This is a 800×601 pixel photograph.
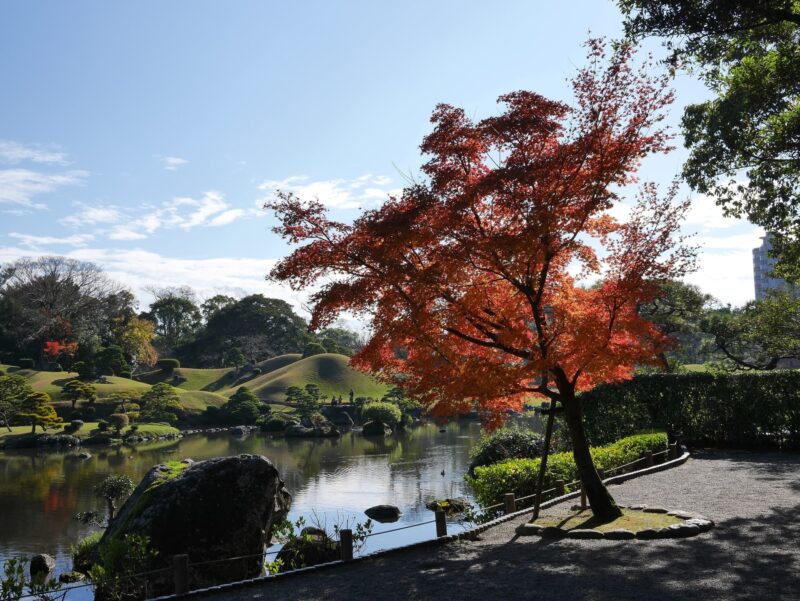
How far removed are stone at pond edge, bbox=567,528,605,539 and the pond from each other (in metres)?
5.03

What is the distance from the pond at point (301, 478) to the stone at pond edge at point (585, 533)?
5.03 meters

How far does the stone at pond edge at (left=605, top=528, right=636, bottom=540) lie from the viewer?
10.1m

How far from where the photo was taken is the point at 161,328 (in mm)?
98688

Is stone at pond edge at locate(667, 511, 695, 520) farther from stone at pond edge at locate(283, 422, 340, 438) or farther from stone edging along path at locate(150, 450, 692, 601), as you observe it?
stone at pond edge at locate(283, 422, 340, 438)

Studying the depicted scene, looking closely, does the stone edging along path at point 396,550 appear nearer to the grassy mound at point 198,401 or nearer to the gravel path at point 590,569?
the gravel path at point 590,569

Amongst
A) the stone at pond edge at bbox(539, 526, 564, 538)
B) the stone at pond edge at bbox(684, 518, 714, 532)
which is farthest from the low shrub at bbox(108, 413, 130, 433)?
the stone at pond edge at bbox(684, 518, 714, 532)

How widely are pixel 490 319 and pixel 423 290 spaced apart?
1.60 meters

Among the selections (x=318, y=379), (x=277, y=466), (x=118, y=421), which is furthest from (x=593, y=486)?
(x=318, y=379)

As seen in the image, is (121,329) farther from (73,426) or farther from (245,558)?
(245,558)

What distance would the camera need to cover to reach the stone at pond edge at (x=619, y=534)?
10094 mm

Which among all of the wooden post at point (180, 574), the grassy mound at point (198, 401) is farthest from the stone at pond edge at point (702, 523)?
the grassy mound at point (198, 401)

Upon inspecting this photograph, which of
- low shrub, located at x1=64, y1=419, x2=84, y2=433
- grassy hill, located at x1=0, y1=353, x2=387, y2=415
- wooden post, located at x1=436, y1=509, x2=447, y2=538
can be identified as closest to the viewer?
wooden post, located at x1=436, y1=509, x2=447, y2=538

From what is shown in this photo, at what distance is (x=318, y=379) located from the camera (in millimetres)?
78000

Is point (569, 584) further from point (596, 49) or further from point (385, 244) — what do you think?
point (596, 49)
